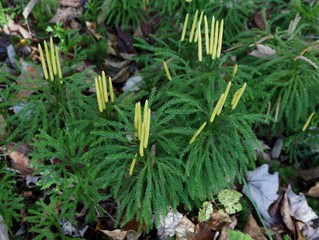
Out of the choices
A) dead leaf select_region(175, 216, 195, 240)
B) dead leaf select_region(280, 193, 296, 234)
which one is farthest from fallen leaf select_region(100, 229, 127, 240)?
dead leaf select_region(280, 193, 296, 234)

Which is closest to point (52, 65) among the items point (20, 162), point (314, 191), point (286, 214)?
point (20, 162)

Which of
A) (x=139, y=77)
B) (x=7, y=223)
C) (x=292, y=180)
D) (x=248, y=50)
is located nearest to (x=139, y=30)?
(x=139, y=77)

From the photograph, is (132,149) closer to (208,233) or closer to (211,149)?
(211,149)

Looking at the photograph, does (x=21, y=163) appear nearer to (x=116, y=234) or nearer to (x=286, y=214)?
(x=116, y=234)

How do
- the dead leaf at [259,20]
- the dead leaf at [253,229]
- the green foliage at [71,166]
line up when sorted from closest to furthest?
the green foliage at [71,166] < the dead leaf at [253,229] < the dead leaf at [259,20]

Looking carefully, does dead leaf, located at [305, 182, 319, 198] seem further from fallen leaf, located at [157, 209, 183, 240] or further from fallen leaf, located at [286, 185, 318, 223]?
fallen leaf, located at [157, 209, 183, 240]

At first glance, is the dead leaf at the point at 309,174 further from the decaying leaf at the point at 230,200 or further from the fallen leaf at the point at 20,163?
the fallen leaf at the point at 20,163

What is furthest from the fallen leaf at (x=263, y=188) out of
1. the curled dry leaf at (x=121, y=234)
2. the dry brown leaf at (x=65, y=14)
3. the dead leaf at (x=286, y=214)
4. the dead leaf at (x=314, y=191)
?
the dry brown leaf at (x=65, y=14)
